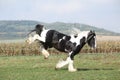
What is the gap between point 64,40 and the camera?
1908 cm

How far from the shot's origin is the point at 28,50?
54.8m

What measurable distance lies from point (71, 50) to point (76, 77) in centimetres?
268

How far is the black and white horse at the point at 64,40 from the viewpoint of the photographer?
18844mm

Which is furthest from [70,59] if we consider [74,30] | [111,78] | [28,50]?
[28,50]

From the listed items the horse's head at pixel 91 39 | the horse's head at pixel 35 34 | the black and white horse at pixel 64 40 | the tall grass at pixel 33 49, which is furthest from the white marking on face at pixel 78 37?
the tall grass at pixel 33 49

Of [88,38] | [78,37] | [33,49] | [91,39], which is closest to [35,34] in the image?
[78,37]

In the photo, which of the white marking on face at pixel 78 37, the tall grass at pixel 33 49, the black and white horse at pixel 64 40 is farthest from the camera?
the tall grass at pixel 33 49

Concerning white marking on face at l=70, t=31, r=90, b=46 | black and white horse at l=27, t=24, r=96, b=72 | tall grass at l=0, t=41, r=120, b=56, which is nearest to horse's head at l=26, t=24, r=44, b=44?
black and white horse at l=27, t=24, r=96, b=72

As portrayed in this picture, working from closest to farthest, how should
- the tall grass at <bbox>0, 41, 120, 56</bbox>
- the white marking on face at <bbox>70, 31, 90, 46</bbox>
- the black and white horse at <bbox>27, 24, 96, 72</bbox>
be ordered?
the black and white horse at <bbox>27, 24, 96, 72</bbox>
the white marking on face at <bbox>70, 31, 90, 46</bbox>
the tall grass at <bbox>0, 41, 120, 56</bbox>

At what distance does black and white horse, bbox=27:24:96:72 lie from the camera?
61.8 ft

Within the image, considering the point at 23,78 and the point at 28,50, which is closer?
the point at 23,78

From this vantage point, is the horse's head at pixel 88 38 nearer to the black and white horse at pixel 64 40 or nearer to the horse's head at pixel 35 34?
the black and white horse at pixel 64 40

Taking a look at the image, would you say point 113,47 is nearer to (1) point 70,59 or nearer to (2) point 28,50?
(2) point 28,50

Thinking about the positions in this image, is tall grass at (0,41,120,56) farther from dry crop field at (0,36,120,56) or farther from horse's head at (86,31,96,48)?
horse's head at (86,31,96,48)
